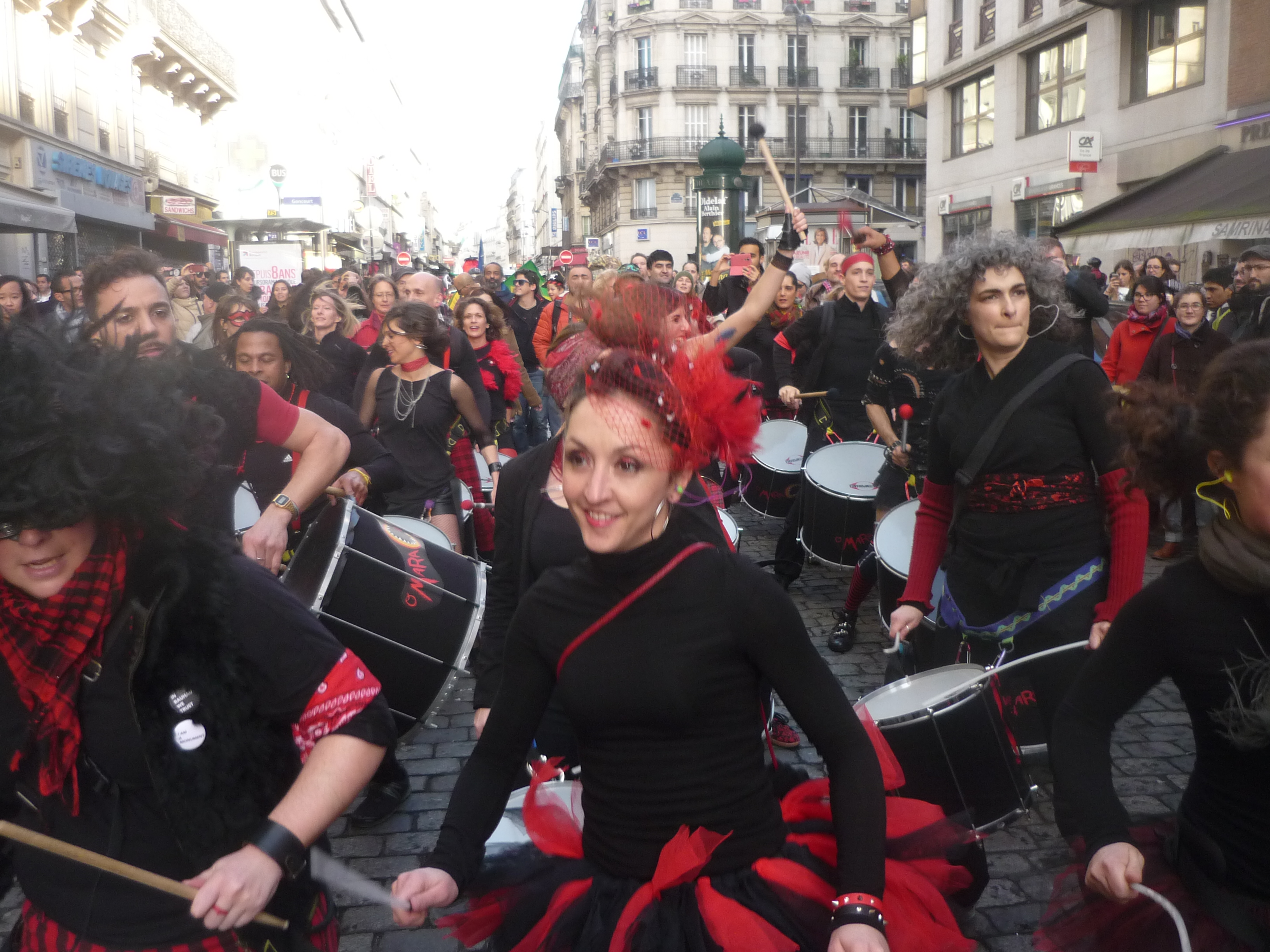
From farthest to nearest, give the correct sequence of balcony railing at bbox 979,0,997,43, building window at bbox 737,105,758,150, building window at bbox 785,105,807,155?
building window at bbox 737,105,758,150 < building window at bbox 785,105,807,155 < balcony railing at bbox 979,0,997,43

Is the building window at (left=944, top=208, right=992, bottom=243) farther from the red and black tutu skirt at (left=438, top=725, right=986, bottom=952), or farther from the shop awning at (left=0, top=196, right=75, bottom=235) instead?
the red and black tutu skirt at (left=438, top=725, right=986, bottom=952)

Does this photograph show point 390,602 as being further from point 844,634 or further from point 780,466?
point 780,466

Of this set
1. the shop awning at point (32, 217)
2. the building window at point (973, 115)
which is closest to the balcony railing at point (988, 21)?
the building window at point (973, 115)

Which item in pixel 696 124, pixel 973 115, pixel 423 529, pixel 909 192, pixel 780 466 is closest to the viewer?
pixel 423 529

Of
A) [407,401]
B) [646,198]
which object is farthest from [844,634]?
[646,198]

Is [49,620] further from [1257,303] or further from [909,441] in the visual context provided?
[1257,303]

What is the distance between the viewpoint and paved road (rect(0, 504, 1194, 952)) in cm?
360

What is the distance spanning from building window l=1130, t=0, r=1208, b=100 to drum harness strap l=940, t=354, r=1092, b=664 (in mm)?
19472

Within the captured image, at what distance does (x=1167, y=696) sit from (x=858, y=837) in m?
4.55

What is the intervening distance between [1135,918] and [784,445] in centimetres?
658

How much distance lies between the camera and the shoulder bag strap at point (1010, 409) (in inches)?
145

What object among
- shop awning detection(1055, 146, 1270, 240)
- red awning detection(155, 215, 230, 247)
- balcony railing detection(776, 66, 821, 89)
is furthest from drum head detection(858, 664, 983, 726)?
balcony railing detection(776, 66, 821, 89)

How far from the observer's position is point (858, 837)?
6.45ft

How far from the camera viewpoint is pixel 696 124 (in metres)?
61.4
